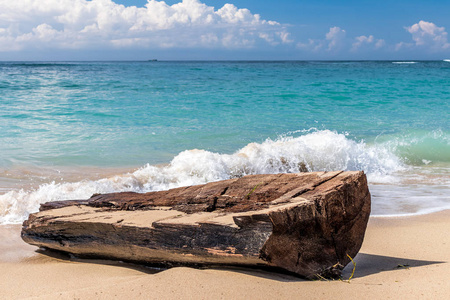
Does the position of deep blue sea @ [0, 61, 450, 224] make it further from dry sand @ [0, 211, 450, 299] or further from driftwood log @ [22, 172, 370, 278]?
driftwood log @ [22, 172, 370, 278]

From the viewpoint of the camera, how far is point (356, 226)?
3.02 meters

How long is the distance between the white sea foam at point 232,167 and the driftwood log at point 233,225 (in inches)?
78.1

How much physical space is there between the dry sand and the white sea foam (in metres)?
1.60

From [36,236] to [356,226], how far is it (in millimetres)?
2660

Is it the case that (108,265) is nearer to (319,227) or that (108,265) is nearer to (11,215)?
(319,227)

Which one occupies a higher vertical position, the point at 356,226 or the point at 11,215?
the point at 356,226

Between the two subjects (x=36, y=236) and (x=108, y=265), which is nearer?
(x=108, y=265)

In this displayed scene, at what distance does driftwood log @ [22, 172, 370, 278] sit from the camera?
2686 millimetres

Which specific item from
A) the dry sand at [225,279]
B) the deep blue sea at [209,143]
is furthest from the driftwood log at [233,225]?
the deep blue sea at [209,143]

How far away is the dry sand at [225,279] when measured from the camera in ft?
8.30

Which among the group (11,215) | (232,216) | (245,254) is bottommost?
(11,215)

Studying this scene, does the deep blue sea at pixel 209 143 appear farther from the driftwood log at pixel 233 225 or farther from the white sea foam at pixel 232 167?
the driftwood log at pixel 233 225

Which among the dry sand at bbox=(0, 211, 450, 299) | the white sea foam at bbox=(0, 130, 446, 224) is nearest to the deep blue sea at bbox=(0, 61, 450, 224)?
the white sea foam at bbox=(0, 130, 446, 224)

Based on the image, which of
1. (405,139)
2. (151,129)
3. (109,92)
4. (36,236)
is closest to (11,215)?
(36,236)
